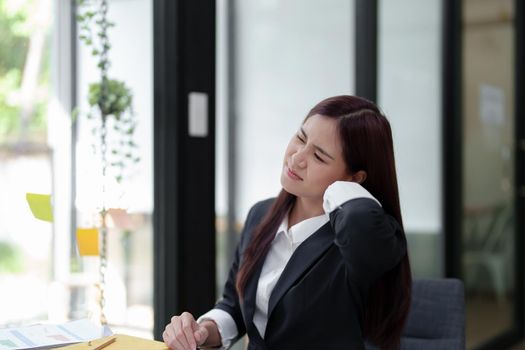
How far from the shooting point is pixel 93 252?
6.10 feet

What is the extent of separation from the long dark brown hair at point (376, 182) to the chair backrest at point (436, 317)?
0.25 m

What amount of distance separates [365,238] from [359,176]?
20 cm

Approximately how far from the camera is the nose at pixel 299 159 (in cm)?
149

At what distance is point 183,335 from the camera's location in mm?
1411

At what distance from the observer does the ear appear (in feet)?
4.86

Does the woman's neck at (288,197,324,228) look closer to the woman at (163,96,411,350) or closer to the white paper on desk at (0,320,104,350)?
the woman at (163,96,411,350)

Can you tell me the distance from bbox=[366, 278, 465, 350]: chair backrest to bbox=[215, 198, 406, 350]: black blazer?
0.32 m

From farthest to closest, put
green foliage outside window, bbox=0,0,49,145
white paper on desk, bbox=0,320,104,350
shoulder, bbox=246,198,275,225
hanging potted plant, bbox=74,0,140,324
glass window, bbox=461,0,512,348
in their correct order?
glass window, bbox=461,0,512,348
green foliage outside window, bbox=0,0,49,145
hanging potted plant, bbox=74,0,140,324
shoulder, bbox=246,198,275,225
white paper on desk, bbox=0,320,104,350

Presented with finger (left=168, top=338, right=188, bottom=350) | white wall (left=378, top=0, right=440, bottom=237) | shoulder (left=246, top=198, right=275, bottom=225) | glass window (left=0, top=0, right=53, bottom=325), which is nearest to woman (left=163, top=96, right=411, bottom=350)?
finger (left=168, top=338, right=188, bottom=350)

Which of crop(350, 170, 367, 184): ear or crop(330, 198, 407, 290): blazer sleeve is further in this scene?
crop(350, 170, 367, 184): ear

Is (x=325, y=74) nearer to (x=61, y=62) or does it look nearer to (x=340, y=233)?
(x=61, y=62)

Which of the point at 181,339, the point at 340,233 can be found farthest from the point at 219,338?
the point at 340,233

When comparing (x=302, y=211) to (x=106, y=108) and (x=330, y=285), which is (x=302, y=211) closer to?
(x=330, y=285)

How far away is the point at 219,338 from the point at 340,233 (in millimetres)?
419
